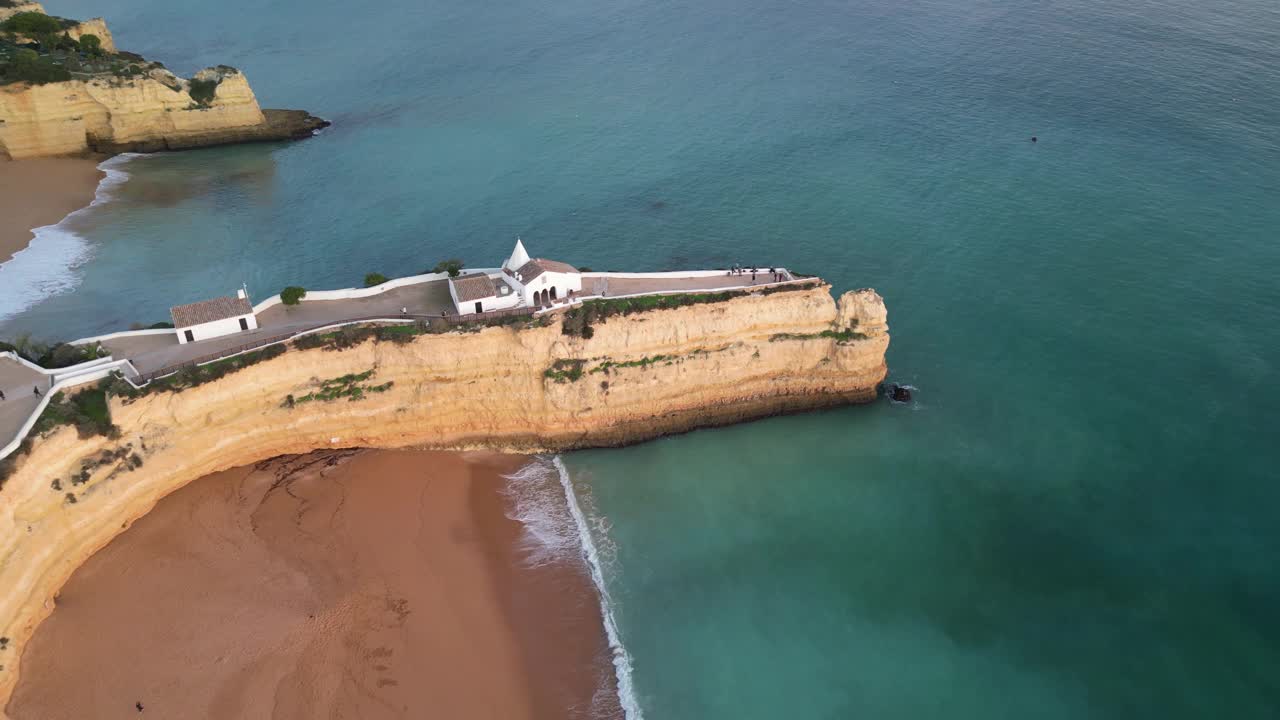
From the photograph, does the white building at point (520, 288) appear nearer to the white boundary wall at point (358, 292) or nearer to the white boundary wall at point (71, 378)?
the white boundary wall at point (358, 292)

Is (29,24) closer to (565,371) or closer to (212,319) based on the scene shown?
(212,319)

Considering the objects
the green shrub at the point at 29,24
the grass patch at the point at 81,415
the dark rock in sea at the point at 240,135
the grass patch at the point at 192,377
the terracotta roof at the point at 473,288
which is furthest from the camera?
the green shrub at the point at 29,24

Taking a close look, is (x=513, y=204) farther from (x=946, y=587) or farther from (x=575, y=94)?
(x=946, y=587)

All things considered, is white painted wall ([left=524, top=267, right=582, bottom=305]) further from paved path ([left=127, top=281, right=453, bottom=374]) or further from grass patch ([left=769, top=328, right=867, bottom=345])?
grass patch ([left=769, top=328, right=867, bottom=345])

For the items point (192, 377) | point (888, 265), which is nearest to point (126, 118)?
point (192, 377)

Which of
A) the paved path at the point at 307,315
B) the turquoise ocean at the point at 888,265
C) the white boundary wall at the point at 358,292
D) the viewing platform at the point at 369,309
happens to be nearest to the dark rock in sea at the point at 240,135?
the turquoise ocean at the point at 888,265

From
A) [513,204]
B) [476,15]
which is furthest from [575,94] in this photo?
[476,15]
